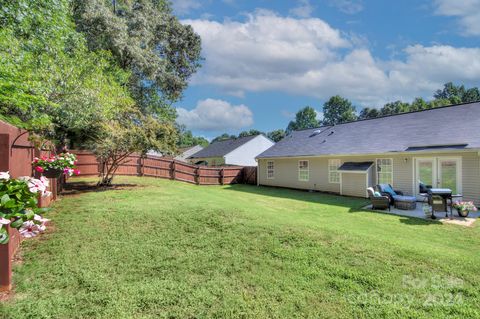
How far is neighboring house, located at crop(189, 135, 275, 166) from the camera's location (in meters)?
29.5

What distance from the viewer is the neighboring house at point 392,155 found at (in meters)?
11.3

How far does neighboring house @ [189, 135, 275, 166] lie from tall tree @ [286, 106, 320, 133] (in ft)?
119

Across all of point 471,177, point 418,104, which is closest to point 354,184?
point 471,177

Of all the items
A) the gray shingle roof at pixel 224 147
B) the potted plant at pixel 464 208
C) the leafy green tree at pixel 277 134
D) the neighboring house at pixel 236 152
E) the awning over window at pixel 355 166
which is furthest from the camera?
the leafy green tree at pixel 277 134

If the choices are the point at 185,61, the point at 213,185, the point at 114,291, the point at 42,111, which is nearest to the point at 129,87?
the point at 185,61

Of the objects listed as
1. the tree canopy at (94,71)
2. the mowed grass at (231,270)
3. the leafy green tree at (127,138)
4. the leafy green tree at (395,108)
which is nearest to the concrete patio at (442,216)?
the mowed grass at (231,270)

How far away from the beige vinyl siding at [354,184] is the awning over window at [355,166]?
344mm

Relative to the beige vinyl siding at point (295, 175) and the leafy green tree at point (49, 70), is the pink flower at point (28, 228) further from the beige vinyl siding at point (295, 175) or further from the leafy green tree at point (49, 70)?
the beige vinyl siding at point (295, 175)

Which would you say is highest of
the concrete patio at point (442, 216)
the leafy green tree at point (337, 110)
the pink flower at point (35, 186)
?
the leafy green tree at point (337, 110)

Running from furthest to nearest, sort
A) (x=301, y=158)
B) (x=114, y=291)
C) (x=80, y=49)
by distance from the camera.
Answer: (x=301, y=158), (x=80, y=49), (x=114, y=291)

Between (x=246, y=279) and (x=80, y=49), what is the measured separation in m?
11.7

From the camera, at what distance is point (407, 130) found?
14.2 metres

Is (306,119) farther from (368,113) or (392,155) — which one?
(392,155)

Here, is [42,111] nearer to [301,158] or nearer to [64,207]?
[64,207]
